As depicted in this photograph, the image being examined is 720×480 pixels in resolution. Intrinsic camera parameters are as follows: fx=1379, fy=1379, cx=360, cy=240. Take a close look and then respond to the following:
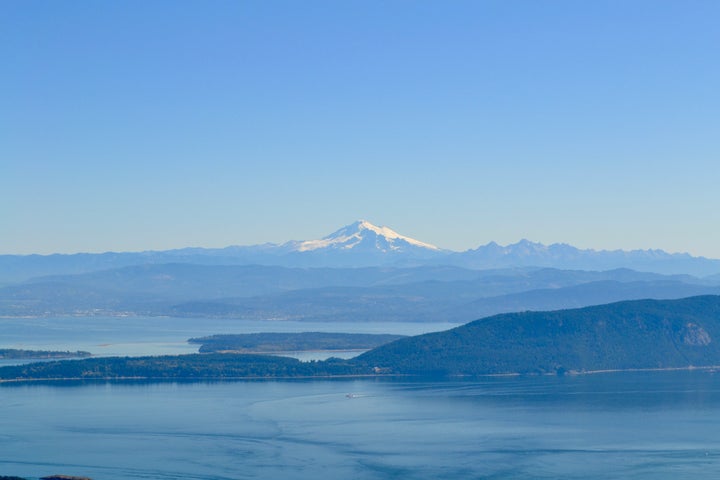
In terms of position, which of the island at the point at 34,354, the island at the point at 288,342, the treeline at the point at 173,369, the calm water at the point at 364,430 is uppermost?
the island at the point at 288,342

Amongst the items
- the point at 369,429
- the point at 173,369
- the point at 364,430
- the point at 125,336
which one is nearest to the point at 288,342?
the point at 125,336

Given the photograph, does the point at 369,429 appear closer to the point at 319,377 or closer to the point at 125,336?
the point at 319,377

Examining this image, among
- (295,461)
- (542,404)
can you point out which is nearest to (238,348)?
(542,404)

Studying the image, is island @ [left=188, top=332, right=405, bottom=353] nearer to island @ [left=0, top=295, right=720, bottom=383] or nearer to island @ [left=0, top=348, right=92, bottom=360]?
island @ [left=0, top=348, right=92, bottom=360]

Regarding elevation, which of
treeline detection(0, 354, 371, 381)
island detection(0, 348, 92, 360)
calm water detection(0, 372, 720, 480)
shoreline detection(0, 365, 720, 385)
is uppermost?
island detection(0, 348, 92, 360)

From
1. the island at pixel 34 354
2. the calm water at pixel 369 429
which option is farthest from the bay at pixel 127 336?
the calm water at pixel 369 429

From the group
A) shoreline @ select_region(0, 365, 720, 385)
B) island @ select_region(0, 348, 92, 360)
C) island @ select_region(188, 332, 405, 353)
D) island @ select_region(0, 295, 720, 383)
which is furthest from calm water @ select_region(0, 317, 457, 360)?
shoreline @ select_region(0, 365, 720, 385)

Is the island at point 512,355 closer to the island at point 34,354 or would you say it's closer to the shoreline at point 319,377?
the shoreline at point 319,377

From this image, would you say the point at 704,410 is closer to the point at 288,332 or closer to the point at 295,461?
the point at 295,461
